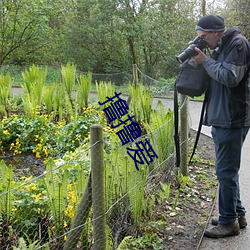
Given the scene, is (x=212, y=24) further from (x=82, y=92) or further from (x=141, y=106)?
(x=82, y=92)

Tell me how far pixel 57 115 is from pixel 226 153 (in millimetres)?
4670

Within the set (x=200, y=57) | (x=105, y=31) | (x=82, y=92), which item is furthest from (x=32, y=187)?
(x=105, y=31)

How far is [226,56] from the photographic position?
2.88 m

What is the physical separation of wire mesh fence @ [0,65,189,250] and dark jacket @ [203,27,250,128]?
85cm

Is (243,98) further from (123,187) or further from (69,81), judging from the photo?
(69,81)

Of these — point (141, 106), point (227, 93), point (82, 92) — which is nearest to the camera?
point (227, 93)

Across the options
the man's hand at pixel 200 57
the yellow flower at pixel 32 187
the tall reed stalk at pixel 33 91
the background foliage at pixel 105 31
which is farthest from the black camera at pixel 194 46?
the background foliage at pixel 105 31

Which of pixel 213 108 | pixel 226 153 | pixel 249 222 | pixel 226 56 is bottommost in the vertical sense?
pixel 249 222

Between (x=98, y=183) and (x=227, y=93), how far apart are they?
50.8 inches

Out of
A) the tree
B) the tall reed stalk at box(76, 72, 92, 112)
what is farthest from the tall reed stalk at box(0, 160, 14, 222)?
the tree

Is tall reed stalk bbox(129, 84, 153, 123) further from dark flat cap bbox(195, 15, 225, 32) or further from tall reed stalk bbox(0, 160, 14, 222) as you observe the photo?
tall reed stalk bbox(0, 160, 14, 222)

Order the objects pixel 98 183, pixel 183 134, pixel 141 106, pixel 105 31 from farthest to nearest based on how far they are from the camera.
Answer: pixel 105 31 → pixel 141 106 → pixel 183 134 → pixel 98 183

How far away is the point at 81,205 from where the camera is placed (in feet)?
8.00

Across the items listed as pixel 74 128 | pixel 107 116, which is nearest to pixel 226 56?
pixel 74 128
